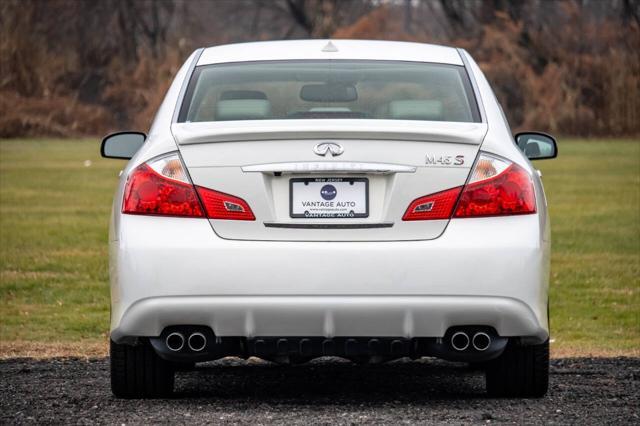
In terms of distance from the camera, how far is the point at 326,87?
6.98 metres

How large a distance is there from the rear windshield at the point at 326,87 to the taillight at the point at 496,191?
2.03ft

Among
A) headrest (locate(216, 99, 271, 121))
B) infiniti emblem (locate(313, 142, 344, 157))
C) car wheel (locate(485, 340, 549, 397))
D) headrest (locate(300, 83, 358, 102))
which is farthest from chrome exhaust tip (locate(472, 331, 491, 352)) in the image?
headrest (locate(300, 83, 358, 102))

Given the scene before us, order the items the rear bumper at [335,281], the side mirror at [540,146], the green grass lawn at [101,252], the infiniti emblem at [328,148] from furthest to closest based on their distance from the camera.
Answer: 1. the green grass lawn at [101,252]
2. the side mirror at [540,146]
3. the infiniti emblem at [328,148]
4. the rear bumper at [335,281]

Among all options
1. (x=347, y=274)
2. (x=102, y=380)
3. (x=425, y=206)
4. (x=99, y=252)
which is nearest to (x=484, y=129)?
(x=425, y=206)

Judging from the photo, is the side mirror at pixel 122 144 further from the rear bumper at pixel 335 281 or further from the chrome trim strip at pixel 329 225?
the chrome trim strip at pixel 329 225

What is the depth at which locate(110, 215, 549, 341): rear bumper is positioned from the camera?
5832 mm

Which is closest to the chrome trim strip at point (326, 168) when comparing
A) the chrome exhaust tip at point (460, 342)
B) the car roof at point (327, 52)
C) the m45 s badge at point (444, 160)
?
the m45 s badge at point (444, 160)

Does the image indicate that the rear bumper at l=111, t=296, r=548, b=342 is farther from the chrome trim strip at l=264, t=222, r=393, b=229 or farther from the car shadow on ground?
the car shadow on ground

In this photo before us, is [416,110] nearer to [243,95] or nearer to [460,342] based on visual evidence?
[243,95]

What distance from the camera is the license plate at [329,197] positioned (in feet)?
19.4

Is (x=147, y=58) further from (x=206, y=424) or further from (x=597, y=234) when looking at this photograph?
(x=206, y=424)

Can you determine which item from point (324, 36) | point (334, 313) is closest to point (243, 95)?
point (334, 313)

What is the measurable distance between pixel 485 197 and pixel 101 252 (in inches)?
399

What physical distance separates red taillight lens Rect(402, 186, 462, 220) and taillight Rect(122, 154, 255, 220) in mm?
615
